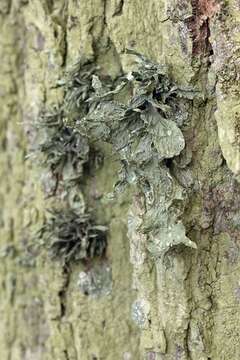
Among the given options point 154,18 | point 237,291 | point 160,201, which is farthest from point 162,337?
point 154,18

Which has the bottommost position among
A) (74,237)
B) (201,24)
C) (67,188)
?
(74,237)

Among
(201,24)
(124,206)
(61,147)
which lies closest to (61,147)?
(61,147)

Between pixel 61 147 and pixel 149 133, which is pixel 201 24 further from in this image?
pixel 61 147

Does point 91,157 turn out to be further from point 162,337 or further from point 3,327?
point 3,327

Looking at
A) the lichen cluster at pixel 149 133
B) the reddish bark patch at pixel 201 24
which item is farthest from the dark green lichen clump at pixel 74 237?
the reddish bark patch at pixel 201 24

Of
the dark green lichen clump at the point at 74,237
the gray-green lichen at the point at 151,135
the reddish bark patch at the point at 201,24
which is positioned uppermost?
the reddish bark patch at the point at 201,24

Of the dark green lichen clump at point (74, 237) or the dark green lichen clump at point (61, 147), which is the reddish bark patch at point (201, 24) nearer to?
the dark green lichen clump at point (61, 147)
